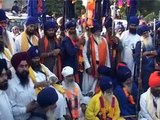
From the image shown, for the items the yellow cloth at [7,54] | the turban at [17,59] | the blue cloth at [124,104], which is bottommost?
the blue cloth at [124,104]

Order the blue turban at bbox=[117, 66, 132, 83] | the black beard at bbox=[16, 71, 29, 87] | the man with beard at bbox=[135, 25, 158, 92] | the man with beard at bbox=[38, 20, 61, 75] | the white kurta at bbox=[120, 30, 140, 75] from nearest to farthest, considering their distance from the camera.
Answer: the black beard at bbox=[16, 71, 29, 87], the blue turban at bbox=[117, 66, 132, 83], the man with beard at bbox=[38, 20, 61, 75], the man with beard at bbox=[135, 25, 158, 92], the white kurta at bbox=[120, 30, 140, 75]

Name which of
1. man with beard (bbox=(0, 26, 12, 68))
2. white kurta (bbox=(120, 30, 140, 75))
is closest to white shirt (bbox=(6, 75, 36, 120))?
man with beard (bbox=(0, 26, 12, 68))

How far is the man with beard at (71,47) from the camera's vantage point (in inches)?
338

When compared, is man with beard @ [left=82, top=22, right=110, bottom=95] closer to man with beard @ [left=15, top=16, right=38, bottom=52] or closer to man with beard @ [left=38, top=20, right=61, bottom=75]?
man with beard @ [left=38, top=20, right=61, bottom=75]

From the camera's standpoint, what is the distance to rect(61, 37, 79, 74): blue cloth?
857 centimetres

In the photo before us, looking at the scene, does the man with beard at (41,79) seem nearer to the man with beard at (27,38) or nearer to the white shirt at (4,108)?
the white shirt at (4,108)

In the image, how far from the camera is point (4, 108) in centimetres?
592

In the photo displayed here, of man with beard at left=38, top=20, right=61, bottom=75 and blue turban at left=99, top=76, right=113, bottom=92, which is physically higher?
man with beard at left=38, top=20, right=61, bottom=75

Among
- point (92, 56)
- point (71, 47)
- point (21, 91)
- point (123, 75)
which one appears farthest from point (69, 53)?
point (21, 91)

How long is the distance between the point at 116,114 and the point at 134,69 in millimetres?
2454

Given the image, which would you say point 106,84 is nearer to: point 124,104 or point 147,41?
point 124,104

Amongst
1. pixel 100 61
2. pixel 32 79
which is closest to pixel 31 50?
pixel 32 79

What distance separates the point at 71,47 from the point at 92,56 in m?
0.57

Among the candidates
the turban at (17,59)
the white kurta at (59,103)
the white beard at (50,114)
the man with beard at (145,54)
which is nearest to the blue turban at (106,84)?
the white kurta at (59,103)
